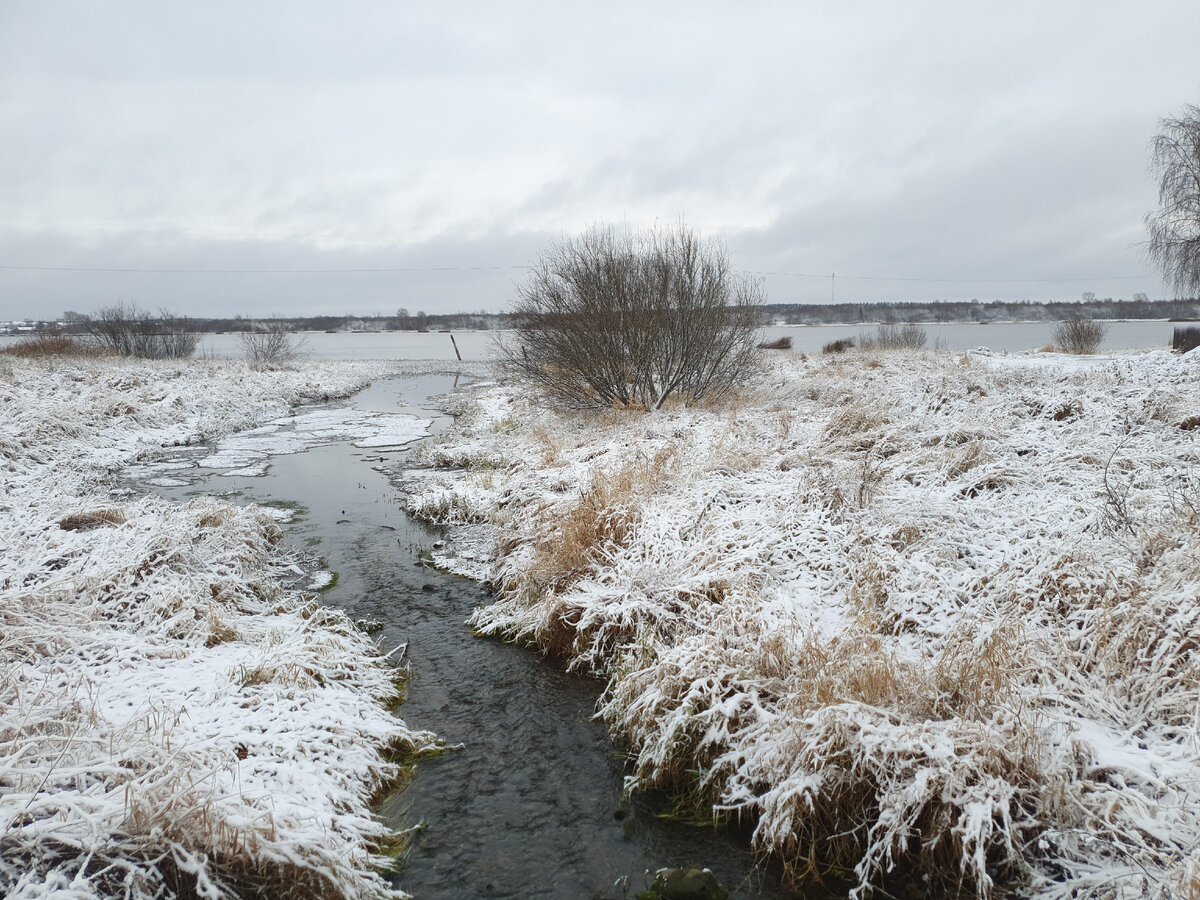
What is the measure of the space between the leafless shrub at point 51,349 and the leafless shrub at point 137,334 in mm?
2336

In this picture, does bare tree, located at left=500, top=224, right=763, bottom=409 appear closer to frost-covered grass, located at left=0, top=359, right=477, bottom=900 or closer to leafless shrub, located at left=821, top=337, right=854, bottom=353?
frost-covered grass, located at left=0, top=359, right=477, bottom=900

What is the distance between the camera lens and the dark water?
3428 mm

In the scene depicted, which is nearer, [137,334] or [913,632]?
[913,632]

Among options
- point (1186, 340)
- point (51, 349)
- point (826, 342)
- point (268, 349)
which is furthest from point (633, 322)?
point (826, 342)

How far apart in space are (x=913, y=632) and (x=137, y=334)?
39311mm

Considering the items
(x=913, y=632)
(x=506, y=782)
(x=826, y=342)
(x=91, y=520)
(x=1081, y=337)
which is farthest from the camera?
(x=826, y=342)

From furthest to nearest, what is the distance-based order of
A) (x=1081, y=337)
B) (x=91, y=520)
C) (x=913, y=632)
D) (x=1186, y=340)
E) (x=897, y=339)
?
(x=897, y=339), (x=1081, y=337), (x=1186, y=340), (x=91, y=520), (x=913, y=632)

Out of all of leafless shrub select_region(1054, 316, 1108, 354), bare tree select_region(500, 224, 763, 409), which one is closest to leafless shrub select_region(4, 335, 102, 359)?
bare tree select_region(500, 224, 763, 409)

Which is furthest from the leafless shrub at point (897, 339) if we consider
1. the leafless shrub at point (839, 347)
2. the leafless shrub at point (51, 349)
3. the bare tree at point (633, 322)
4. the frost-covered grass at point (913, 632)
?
the leafless shrub at point (51, 349)

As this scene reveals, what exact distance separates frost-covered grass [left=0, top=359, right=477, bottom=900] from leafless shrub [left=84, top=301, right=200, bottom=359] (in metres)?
29.0

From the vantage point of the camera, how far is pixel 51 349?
27125 millimetres

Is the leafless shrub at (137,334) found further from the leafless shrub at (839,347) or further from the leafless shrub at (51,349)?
the leafless shrub at (839,347)

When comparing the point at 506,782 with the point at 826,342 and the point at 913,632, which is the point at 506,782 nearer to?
the point at 913,632

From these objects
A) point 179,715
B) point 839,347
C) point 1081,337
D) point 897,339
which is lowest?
point 179,715
